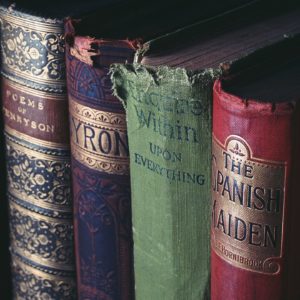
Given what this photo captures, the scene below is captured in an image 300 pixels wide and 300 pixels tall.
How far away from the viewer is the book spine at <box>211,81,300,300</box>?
2.03ft

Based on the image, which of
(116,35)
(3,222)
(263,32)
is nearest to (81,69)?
(116,35)

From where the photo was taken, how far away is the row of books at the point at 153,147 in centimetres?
65

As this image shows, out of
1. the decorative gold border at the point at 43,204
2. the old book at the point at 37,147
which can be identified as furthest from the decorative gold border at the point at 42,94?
the decorative gold border at the point at 43,204

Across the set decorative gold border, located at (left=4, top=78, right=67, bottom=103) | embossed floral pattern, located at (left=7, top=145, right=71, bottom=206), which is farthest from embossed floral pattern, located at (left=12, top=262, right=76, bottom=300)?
decorative gold border, located at (left=4, top=78, right=67, bottom=103)

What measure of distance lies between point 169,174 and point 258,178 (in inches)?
4.0

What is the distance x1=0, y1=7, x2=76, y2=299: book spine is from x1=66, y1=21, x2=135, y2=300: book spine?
0.03 meters

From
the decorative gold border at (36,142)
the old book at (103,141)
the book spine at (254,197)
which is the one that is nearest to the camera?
the book spine at (254,197)

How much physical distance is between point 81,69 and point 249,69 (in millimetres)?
166

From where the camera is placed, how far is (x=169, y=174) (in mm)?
714

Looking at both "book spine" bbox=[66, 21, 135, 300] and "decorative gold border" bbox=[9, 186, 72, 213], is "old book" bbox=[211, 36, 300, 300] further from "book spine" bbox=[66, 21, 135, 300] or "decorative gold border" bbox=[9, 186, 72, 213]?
"decorative gold border" bbox=[9, 186, 72, 213]

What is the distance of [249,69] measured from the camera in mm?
668

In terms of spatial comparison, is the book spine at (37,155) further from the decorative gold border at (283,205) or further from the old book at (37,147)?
the decorative gold border at (283,205)

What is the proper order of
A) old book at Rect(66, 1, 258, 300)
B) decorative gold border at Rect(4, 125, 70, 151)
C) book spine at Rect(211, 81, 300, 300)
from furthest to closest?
1. decorative gold border at Rect(4, 125, 70, 151)
2. old book at Rect(66, 1, 258, 300)
3. book spine at Rect(211, 81, 300, 300)

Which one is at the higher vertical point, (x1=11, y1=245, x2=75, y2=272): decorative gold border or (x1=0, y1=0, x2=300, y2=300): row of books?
(x1=0, y1=0, x2=300, y2=300): row of books
